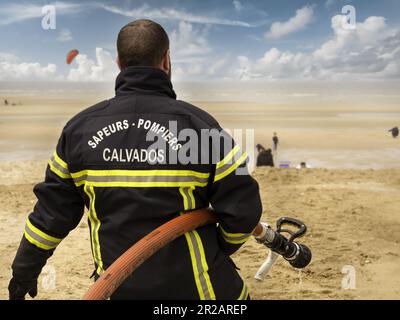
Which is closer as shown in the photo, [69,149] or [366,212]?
[69,149]

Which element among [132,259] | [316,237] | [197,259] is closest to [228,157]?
[197,259]

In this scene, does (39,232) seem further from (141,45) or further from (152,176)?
(141,45)

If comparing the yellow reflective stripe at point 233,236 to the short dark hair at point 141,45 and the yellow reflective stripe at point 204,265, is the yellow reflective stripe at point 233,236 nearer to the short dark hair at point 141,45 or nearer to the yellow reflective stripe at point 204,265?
the yellow reflective stripe at point 204,265

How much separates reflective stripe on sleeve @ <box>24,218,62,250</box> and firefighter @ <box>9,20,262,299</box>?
9 centimetres

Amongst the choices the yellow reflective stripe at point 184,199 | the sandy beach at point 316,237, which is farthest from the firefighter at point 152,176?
the sandy beach at point 316,237

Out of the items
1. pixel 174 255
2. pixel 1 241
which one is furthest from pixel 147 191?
pixel 1 241

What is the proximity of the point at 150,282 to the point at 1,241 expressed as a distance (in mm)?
5110

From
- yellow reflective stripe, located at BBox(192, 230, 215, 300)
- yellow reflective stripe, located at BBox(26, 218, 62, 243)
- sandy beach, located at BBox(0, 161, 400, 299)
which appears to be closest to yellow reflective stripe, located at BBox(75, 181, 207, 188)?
yellow reflective stripe, located at BBox(192, 230, 215, 300)

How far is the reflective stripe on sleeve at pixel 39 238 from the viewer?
2.20m

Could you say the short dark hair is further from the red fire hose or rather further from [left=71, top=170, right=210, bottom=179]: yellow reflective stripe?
the red fire hose

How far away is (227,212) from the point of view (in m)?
2.03

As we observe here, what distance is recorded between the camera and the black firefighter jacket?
6.52 feet

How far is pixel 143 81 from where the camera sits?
2.04 meters

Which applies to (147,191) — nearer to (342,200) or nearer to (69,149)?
(69,149)
